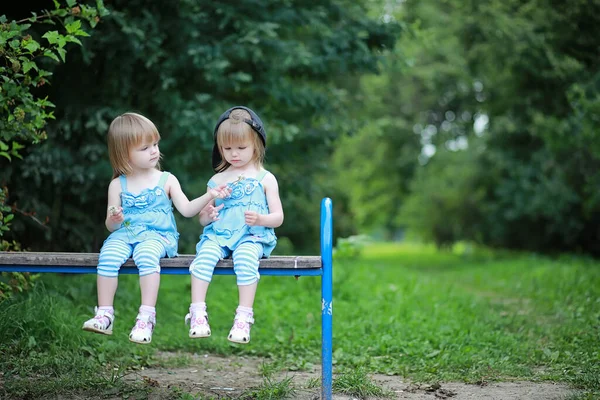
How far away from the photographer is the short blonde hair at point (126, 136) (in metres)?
4.19

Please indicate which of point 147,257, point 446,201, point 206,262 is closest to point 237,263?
point 206,262

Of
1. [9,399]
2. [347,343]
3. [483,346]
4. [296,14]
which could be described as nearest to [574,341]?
[483,346]

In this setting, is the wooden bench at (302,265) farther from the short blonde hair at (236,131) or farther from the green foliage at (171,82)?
the green foliage at (171,82)

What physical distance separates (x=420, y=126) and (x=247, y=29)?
17.4 m

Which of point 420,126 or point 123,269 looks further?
point 420,126

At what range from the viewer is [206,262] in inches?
154

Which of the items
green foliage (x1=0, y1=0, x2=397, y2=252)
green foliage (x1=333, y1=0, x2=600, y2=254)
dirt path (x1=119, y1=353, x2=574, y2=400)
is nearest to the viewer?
dirt path (x1=119, y1=353, x2=574, y2=400)

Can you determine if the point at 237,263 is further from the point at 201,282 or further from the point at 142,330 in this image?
the point at 142,330

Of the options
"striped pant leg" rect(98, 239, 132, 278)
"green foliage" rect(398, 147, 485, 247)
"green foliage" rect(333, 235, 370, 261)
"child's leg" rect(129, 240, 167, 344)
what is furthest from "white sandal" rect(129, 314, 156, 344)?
"green foliage" rect(398, 147, 485, 247)

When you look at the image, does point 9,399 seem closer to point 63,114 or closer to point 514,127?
point 63,114

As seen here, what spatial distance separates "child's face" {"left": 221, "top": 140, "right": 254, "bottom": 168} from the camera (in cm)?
421

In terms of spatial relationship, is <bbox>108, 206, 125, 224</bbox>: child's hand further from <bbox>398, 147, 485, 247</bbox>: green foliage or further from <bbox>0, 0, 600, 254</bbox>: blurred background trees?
<bbox>398, 147, 485, 247</bbox>: green foliage

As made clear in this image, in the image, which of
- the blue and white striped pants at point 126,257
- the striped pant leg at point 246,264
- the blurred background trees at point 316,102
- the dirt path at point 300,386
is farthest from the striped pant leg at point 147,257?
the blurred background trees at point 316,102

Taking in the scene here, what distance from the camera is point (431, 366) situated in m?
5.11
